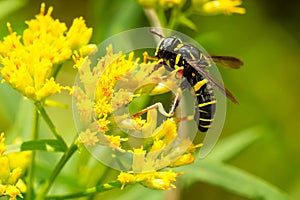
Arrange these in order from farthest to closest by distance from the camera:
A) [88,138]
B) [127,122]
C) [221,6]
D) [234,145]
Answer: [234,145] → [221,6] → [127,122] → [88,138]

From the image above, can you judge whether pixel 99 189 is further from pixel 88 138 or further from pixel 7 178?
pixel 7 178

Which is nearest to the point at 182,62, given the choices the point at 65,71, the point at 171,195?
the point at 171,195

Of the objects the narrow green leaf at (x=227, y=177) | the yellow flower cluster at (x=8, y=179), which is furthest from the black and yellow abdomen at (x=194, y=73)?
the yellow flower cluster at (x=8, y=179)

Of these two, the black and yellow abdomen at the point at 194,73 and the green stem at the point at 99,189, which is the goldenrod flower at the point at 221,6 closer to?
the black and yellow abdomen at the point at 194,73

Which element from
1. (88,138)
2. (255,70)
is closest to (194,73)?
(88,138)

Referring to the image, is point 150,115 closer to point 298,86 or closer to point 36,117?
point 36,117

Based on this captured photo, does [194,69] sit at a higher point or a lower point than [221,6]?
lower
